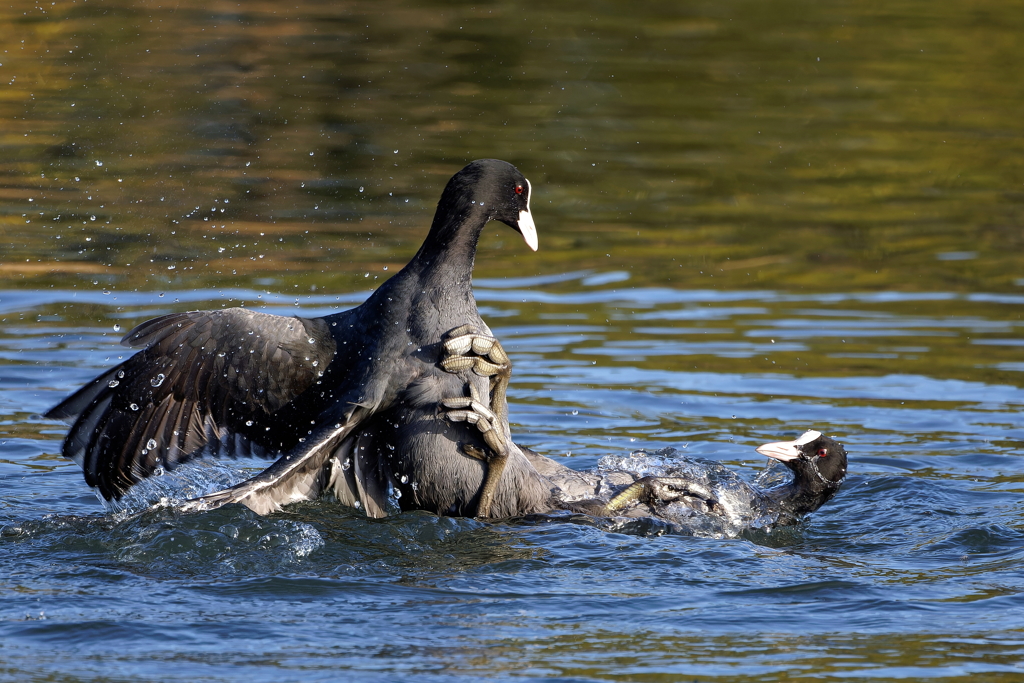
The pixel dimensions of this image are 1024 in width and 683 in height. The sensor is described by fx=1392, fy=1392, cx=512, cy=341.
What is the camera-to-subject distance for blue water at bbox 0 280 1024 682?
3734mm

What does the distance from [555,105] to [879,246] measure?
4.49 metres

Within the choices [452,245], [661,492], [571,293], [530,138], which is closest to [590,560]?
[661,492]

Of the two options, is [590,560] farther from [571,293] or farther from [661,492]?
[571,293]

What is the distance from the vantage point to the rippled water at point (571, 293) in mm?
3967

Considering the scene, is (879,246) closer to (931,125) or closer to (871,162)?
(871,162)

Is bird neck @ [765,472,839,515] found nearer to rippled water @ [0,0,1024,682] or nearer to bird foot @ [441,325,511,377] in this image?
rippled water @ [0,0,1024,682]

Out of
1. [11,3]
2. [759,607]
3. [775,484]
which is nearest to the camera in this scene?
[759,607]

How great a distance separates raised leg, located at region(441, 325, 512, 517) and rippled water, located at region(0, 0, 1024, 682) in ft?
0.82

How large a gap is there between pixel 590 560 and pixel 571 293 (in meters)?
3.92

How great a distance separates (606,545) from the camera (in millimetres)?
4715

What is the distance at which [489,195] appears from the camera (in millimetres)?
5086

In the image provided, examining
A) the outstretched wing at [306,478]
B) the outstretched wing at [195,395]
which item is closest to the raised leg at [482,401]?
the outstretched wing at [306,478]

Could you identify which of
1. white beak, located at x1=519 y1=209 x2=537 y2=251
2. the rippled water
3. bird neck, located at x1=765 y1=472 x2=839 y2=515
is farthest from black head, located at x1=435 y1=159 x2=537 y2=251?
bird neck, located at x1=765 y1=472 x2=839 y2=515

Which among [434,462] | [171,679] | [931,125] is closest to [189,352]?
[434,462]
